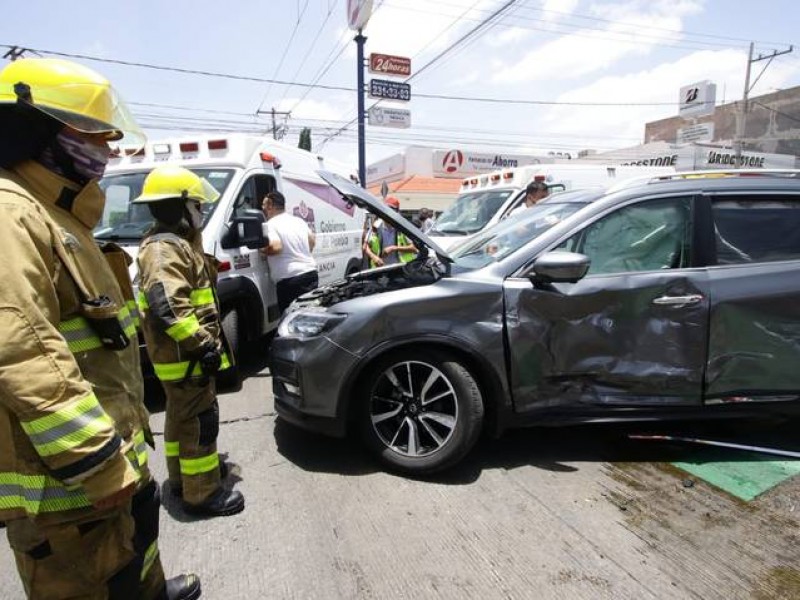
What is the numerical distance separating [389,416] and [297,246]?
2838 mm

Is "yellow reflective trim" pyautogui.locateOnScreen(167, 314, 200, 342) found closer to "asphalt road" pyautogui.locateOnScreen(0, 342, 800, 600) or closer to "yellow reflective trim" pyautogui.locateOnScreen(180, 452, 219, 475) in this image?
"yellow reflective trim" pyautogui.locateOnScreen(180, 452, 219, 475)

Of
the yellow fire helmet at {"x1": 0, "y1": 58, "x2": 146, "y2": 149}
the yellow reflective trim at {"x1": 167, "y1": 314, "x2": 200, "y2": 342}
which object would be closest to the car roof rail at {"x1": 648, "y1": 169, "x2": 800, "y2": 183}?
the yellow reflective trim at {"x1": 167, "y1": 314, "x2": 200, "y2": 342}

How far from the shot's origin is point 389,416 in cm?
317

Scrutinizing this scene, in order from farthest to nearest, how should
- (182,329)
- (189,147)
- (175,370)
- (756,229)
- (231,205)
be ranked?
(189,147), (231,205), (756,229), (175,370), (182,329)

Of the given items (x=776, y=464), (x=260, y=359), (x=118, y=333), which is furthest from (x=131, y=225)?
(x=776, y=464)

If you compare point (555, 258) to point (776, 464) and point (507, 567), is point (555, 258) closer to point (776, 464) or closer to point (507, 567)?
point (507, 567)

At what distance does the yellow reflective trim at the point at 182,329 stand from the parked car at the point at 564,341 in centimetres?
72

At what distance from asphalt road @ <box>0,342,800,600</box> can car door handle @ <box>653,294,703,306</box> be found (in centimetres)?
101

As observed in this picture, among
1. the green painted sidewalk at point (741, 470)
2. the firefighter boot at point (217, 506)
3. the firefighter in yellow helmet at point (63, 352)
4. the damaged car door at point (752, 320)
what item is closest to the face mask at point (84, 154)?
the firefighter in yellow helmet at point (63, 352)

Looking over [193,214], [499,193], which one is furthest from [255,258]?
[499,193]

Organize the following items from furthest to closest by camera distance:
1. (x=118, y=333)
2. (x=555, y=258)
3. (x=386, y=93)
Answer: (x=386, y=93), (x=555, y=258), (x=118, y=333)

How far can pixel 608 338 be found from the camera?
125 inches

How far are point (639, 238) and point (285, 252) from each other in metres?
3.44

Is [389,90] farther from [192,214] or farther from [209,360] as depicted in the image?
[209,360]
